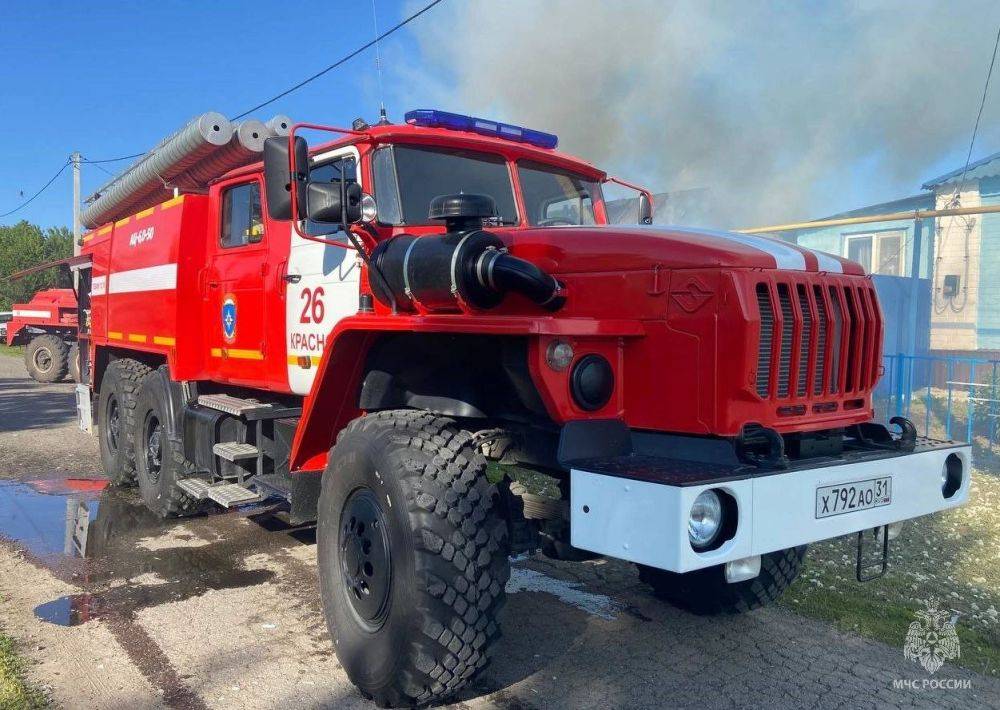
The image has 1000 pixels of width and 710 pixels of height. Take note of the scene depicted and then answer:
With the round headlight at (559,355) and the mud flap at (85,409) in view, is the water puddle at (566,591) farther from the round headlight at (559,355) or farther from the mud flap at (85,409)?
the mud flap at (85,409)

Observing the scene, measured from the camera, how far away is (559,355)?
114 inches

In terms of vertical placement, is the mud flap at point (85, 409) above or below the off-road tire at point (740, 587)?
above

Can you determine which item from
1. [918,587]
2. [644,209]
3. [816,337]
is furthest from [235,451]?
[918,587]

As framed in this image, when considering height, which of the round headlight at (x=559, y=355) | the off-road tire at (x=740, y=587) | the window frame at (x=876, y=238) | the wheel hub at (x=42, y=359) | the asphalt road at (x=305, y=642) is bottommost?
the asphalt road at (x=305, y=642)

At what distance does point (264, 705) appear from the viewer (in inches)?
127

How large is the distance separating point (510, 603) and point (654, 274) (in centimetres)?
222

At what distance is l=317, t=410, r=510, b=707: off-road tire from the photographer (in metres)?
2.92

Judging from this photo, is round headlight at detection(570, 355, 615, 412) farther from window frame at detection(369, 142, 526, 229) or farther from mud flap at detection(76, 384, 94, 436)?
mud flap at detection(76, 384, 94, 436)

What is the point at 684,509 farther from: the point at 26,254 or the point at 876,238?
the point at 26,254

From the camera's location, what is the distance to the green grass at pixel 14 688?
3211mm

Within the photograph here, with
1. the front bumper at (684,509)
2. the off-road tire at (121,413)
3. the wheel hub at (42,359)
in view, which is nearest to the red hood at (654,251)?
the front bumper at (684,509)

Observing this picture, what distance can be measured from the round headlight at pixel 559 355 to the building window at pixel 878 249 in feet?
37.8

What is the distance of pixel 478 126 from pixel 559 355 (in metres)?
1.91

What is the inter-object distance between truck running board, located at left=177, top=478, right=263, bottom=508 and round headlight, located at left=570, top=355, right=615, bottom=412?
2601 millimetres
